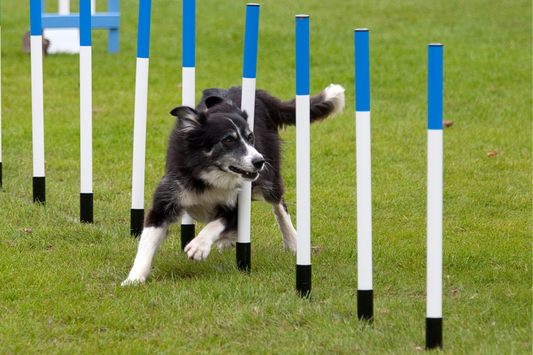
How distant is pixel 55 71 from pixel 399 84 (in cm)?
609

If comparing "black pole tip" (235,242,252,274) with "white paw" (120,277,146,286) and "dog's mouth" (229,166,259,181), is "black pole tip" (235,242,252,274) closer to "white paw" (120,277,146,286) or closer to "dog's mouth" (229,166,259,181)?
"dog's mouth" (229,166,259,181)

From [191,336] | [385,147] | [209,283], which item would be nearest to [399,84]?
[385,147]

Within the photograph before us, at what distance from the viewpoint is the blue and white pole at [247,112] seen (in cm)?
452

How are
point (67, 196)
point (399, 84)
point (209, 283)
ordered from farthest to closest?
1. point (399, 84)
2. point (67, 196)
3. point (209, 283)

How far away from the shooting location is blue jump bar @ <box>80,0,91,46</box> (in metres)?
5.61

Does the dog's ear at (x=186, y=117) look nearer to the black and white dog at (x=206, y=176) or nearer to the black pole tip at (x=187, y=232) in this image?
the black and white dog at (x=206, y=176)

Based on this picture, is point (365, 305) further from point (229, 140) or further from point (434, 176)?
point (229, 140)

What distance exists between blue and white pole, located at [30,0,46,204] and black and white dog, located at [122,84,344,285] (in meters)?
1.71

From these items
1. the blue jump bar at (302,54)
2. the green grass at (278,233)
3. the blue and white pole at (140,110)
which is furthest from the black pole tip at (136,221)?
the blue jump bar at (302,54)

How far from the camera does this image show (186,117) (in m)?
4.59

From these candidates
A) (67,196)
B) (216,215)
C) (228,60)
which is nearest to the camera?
(216,215)

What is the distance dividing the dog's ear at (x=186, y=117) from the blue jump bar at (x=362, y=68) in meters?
1.37

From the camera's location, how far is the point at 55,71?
12.3m

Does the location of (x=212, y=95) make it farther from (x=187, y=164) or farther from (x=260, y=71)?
(x=260, y=71)
